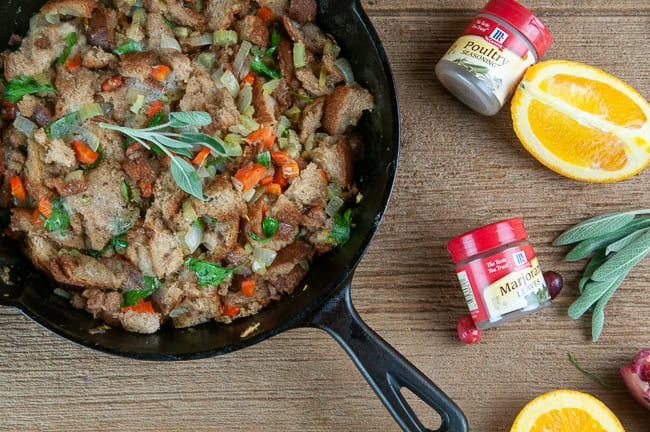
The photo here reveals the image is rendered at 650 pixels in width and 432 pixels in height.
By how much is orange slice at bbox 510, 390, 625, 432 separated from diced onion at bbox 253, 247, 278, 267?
1.35 meters

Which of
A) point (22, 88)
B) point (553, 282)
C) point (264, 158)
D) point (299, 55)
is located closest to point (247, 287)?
point (264, 158)

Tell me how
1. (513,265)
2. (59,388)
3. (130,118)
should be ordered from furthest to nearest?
1. (59,388)
2. (513,265)
3. (130,118)

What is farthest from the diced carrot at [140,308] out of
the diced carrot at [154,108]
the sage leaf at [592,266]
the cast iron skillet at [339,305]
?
the sage leaf at [592,266]

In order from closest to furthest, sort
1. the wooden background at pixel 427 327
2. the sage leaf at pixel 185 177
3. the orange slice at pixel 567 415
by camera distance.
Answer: the sage leaf at pixel 185 177, the orange slice at pixel 567 415, the wooden background at pixel 427 327

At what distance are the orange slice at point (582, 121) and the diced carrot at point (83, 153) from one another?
1.80 metres

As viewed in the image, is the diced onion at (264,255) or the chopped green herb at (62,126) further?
the diced onion at (264,255)

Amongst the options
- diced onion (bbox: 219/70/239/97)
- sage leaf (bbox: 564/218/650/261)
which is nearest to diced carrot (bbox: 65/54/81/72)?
diced onion (bbox: 219/70/239/97)

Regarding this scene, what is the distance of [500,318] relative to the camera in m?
2.66

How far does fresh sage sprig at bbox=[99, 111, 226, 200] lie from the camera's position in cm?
222

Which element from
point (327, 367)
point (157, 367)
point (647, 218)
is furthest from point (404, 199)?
point (157, 367)

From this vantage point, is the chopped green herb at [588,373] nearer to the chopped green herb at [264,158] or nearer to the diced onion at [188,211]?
the chopped green herb at [264,158]

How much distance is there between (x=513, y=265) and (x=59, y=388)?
7.02ft

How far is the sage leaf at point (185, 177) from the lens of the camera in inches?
87.5

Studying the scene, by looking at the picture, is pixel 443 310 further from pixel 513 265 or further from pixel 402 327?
pixel 513 265
